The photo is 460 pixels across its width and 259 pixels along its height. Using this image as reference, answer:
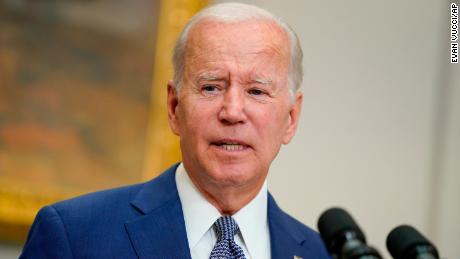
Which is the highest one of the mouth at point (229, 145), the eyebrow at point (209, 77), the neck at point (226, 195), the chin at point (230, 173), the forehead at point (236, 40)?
the forehead at point (236, 40)

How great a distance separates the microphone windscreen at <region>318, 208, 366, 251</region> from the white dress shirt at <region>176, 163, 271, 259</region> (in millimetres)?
653

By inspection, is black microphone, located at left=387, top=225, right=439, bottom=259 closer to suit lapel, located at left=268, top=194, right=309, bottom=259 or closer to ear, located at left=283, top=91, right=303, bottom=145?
suit lapel, located at left=268, top=194, right=309, bottom=259

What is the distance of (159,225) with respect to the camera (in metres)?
2.68

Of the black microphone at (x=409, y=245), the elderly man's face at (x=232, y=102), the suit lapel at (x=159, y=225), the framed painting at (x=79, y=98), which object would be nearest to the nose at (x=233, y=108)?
the elderly man's face at (x=232, y=102)

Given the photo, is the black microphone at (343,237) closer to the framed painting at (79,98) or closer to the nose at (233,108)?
the nose at (233,108)

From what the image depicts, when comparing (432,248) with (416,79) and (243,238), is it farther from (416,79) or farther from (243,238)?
(416,79)

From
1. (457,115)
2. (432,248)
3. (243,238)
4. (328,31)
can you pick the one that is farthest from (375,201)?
(432,248)

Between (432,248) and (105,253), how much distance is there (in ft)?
3.62

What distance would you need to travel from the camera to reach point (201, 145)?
8.73ft

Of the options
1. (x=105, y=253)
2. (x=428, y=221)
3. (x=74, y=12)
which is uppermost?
(x=74, y=12)

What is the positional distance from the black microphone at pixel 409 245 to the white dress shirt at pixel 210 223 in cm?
78

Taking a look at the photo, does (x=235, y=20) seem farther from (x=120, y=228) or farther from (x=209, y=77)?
(x=120, y=228)

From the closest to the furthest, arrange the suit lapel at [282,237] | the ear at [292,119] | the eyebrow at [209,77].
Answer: the eyebrow at [209,77]
the suit lapel at [282,237]
the ear at [292,119]

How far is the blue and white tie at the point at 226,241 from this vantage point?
260cm
